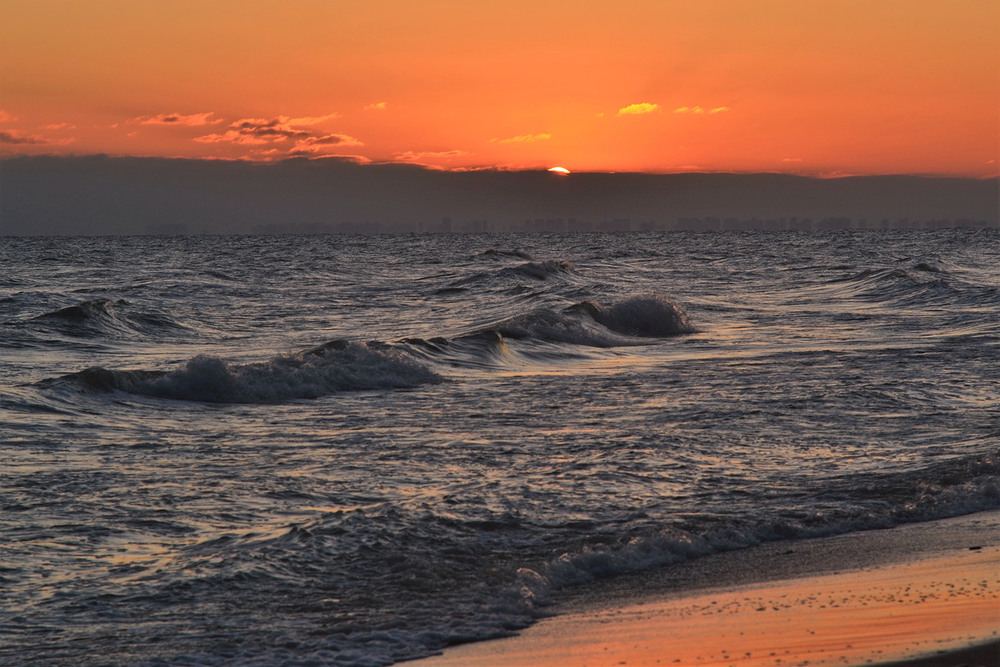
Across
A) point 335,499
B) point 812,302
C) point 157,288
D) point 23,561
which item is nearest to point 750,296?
point 812,302

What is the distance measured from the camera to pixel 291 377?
13.2 metres

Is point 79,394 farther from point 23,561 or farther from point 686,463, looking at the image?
point 686,463

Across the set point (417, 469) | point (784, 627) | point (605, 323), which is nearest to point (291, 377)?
point (417, 469)

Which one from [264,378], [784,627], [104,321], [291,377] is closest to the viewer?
[784,627]

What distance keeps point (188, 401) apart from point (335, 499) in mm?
5688

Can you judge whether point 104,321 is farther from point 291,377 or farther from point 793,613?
point 793,613

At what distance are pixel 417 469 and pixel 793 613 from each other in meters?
3.99

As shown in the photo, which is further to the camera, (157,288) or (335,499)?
(157,288)

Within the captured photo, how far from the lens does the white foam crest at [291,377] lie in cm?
1253

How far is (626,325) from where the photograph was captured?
904 inches

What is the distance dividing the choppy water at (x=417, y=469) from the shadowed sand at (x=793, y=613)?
1.00ft

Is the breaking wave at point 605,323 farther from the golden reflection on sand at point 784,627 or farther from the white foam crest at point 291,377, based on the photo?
the golden reflection on sand at point 784,627

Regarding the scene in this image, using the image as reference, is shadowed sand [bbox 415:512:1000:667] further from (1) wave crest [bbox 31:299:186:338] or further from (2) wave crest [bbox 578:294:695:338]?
(1) wave crest [bbox 31:299:186:338]

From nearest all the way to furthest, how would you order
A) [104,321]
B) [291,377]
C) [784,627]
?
1. [784,627]
2. [291,377]
3. [104,321]
